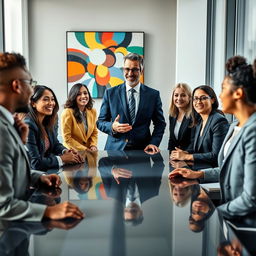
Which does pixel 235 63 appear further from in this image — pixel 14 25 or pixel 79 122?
pixel 14 25

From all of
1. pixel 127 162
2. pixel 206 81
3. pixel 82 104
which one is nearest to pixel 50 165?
pixel 127 162

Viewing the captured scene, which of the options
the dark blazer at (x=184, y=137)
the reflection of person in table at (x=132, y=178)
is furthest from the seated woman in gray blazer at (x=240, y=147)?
the dark blazer at (x=184, y=137)

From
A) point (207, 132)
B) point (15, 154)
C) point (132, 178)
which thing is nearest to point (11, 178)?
point (15, 154)

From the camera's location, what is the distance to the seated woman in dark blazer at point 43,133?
6.79 feet

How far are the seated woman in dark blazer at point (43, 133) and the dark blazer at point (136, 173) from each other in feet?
0.85

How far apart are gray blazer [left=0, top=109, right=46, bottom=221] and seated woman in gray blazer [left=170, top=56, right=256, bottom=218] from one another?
0.63 meters

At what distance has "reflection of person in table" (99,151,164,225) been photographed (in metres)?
1.38

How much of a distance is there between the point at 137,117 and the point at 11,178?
5.98ft

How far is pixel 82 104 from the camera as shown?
3.48 metres

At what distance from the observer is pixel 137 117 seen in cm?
288

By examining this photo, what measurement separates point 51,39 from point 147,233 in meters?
4.48

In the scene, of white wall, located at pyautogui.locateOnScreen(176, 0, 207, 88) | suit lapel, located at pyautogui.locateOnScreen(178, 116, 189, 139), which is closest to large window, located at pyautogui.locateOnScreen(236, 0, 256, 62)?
suit lapel, located at pyautogui.locateOnScreen(178, 116, 189, 139)

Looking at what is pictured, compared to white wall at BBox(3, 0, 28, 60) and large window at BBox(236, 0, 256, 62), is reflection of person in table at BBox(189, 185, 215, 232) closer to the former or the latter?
large window at BBox(236, 0, 256, 62)

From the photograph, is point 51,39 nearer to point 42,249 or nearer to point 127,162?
point 127,162
